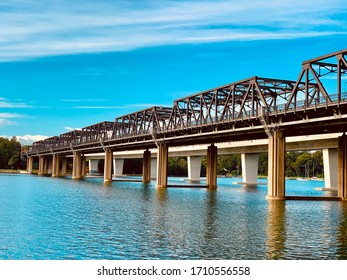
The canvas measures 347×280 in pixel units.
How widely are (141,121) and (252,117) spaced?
2346 inches

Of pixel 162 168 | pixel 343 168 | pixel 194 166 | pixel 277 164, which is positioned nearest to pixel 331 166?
pixel 343 168

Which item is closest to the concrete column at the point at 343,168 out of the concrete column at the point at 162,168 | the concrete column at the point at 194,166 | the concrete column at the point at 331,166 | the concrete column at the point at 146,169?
the concrete column at the point at 331,166

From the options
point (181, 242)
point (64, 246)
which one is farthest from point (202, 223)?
point (64, 246)

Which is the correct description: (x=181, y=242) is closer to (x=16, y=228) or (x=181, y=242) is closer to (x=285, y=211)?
(x=16, y=228)

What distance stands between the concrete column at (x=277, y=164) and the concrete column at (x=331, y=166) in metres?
39.6

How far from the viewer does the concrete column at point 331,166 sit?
110m

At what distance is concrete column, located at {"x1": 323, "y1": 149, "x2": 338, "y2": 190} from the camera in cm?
11000

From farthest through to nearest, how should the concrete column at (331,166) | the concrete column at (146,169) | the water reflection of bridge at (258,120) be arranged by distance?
the concrete column at (146,169), the concrete column at (331,166), the water reflection of bridge at (258,120)

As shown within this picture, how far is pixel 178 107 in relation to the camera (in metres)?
114

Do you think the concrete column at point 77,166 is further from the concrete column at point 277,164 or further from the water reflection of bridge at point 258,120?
the concrete column at point 277,164

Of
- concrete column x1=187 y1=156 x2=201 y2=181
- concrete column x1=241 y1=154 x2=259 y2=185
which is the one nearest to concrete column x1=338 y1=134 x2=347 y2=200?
concrete column x1=241 y1=154 x2=259 y2=185

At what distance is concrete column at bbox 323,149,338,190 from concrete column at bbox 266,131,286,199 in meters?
39.6

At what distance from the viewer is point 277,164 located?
243ft

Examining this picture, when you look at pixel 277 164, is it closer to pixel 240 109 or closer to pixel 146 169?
pixel 240 109
